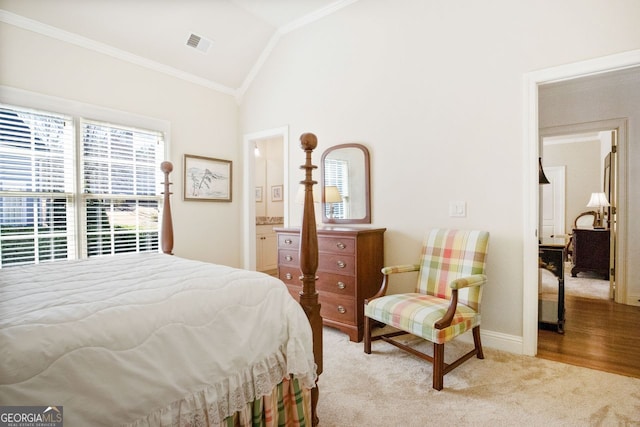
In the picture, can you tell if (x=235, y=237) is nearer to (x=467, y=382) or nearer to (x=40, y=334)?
(x=467, y=382)

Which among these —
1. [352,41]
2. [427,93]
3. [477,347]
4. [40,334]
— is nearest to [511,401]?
[477,347]

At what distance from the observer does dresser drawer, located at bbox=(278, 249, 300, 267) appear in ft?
10.6

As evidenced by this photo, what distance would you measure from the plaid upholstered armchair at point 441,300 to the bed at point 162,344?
2.61ft

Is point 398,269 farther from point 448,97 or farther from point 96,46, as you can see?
point 96,46

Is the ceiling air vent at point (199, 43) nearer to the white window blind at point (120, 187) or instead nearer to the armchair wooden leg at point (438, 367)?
the white window blind at point (120, 187)

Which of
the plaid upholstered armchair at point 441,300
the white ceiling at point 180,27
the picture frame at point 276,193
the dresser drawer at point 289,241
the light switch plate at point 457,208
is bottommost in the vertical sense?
the plaid upholstered armchair at point 441,300

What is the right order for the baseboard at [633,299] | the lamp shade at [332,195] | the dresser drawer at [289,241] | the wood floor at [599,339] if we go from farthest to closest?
the baseboard at [633,299] → the lamp shade at [332,195] → the dresser drawer at [289,241] → the wood floor at [599,339]

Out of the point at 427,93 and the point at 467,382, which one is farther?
the point at 427,93

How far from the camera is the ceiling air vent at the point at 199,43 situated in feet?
12.0

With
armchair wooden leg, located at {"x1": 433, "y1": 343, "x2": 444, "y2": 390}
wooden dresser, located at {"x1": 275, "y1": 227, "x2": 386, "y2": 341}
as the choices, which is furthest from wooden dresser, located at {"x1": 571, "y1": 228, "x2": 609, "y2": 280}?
armchair wooden leg, located at {"x1": 433, "y1": 343, "x2": 444, "y2": 390}

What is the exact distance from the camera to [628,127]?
3.82 m

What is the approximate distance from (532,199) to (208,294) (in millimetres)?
2442

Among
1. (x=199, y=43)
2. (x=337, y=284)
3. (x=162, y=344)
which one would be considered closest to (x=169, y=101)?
Result: (x=199, y=43)

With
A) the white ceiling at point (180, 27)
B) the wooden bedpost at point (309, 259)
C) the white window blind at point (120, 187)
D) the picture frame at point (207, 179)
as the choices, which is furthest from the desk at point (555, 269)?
the white window blind at point (120, 187)
